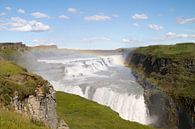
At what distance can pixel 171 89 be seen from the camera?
78.9 metres

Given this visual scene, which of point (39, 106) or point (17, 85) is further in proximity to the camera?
point (39, 106)

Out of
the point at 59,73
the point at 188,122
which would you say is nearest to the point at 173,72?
the point at 188,122

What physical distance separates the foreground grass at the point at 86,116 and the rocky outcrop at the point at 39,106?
8980 mm

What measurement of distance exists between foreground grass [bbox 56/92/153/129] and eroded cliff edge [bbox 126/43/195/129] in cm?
2007

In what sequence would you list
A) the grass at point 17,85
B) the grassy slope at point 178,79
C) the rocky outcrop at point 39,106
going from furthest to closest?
the grassy slope at point 178,79, the rocky outcrop at point 39,106, the grass at point 17,85

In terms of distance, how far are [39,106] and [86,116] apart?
18.2 m

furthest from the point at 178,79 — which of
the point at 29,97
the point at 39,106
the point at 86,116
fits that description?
the point at 29,97

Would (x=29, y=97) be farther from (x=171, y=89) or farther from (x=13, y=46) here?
(x=13, y=46)

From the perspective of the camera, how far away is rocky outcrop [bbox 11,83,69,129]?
2395cm

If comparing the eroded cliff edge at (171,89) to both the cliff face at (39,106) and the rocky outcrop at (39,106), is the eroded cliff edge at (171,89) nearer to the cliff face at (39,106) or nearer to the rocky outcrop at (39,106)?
the rocky outcrop at (39,106)

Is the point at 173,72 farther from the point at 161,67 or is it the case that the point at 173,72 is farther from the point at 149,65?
the point at 149,65

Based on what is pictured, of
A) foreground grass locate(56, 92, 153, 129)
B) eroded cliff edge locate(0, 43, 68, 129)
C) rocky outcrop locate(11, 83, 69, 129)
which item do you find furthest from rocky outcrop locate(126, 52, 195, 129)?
eroded cliff edge locate(0, 43, 68, 129)

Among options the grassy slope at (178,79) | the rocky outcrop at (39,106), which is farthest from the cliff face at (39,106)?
the grassy slope at (178,79)

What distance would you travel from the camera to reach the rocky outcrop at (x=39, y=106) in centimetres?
2395
